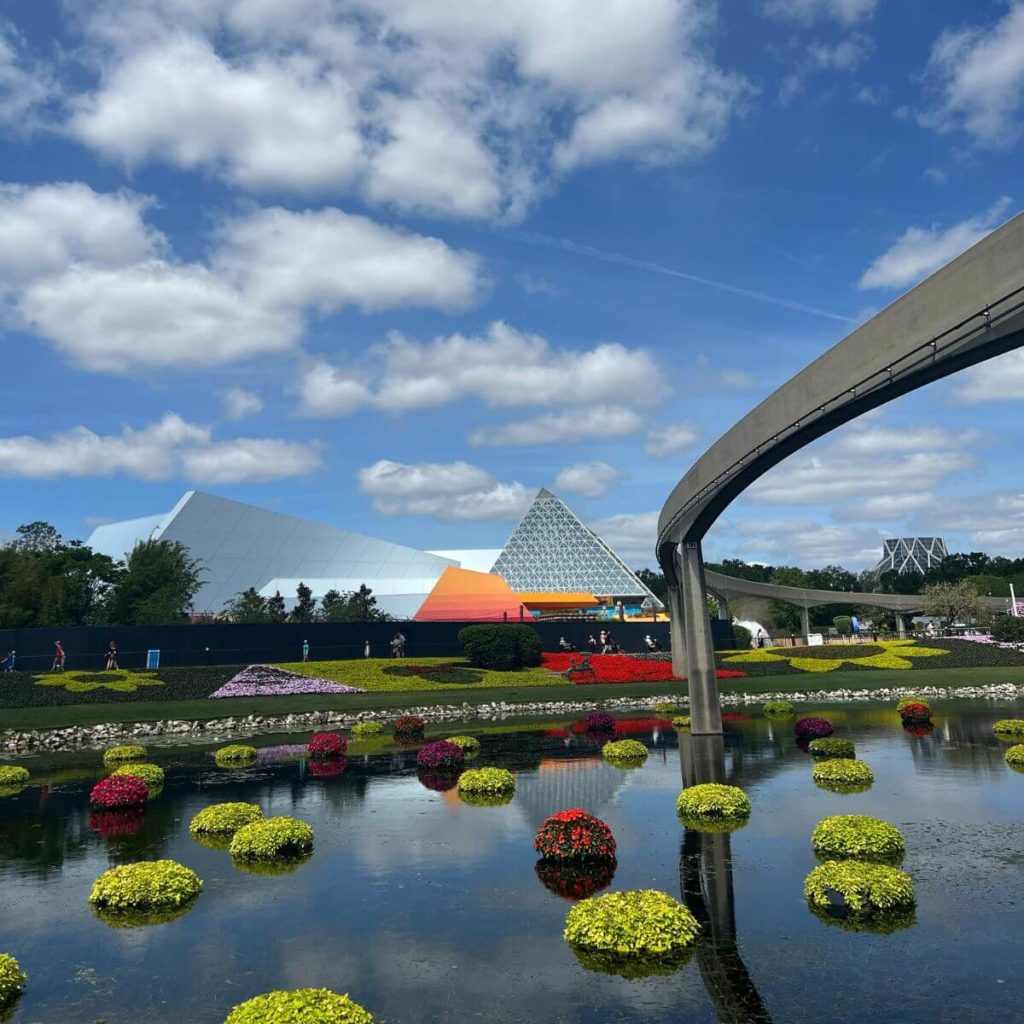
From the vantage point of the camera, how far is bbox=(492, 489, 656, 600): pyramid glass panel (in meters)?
122

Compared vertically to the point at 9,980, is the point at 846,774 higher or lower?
higher

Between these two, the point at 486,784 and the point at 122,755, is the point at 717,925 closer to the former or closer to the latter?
the point at 486,784

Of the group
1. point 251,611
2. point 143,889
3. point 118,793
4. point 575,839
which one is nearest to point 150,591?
point 251,611

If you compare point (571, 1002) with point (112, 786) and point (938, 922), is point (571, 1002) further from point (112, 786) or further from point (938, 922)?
point (112, 786)

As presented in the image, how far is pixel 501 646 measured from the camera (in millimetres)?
49531

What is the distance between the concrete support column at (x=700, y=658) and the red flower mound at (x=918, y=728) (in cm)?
650

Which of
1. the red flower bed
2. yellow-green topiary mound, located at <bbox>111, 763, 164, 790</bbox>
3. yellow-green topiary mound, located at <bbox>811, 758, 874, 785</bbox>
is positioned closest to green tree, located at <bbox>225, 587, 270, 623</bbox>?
the red flower bed

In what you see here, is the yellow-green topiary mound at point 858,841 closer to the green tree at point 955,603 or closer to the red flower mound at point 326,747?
the red flower mound at point 326,747

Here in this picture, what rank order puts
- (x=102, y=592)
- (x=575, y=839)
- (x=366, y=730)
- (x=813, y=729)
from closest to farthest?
(x=575, y=839)
(x=813, y=729)
(x=366, y=730)
(x=102, y=592)

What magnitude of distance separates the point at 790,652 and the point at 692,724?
28.5 metres

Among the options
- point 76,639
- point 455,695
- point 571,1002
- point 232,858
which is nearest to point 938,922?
point 571,1002

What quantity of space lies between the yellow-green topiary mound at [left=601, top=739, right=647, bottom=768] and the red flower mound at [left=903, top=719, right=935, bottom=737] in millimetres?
10144

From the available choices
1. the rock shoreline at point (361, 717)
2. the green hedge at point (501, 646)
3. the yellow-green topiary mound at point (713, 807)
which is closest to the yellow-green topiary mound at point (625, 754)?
the yellow-green topiary mound at point (713, 807)

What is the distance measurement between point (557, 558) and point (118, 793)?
107389 millimetres
